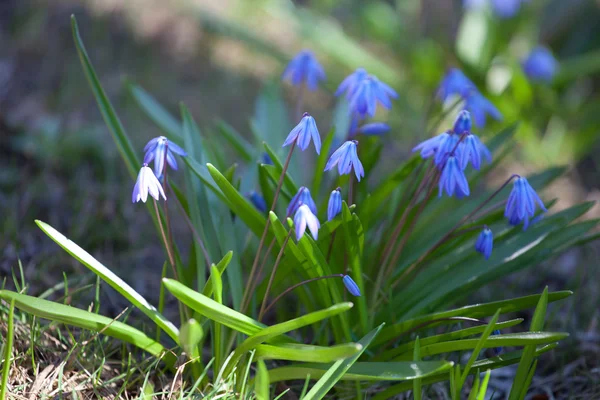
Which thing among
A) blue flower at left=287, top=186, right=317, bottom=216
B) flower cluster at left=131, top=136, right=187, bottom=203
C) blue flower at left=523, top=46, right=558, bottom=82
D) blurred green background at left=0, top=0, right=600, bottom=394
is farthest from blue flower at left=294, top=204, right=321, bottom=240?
blue flower at left=523, top=46, right=558, bottom=82

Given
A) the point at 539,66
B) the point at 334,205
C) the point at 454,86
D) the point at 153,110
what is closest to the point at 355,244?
the point at 334,205

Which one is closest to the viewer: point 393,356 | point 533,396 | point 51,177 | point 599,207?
point 393,356

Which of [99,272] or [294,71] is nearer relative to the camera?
[99,272]

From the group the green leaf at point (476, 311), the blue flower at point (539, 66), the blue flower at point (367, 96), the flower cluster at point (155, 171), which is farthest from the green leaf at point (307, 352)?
the blue flower at point (539, 66)

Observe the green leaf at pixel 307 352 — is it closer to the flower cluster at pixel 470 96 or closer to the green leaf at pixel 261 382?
the green leaf at pixel 261 382

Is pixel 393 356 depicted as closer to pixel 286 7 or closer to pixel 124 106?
pixel 124 106

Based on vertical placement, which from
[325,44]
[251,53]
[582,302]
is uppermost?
[325,44]

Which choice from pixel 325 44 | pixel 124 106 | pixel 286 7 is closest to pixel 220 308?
pixel 124 106

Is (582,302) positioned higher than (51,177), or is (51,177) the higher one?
(582,302)
